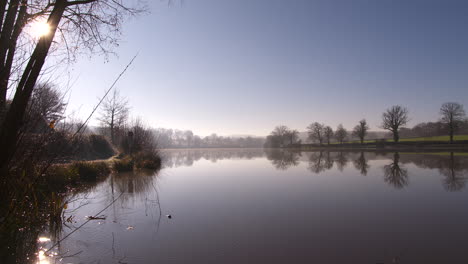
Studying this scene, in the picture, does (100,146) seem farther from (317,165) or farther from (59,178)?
(317,165)

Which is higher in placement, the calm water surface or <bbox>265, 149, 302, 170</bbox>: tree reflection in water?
the calm water surface

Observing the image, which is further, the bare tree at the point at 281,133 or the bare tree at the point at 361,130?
the bare tree at the point at 281,133

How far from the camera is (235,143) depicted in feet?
371

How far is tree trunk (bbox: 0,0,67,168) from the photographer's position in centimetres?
284

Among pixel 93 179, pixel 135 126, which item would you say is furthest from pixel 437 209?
pixel 135 126

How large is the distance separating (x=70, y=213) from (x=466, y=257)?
6700 mm

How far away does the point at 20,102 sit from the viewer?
290 cm

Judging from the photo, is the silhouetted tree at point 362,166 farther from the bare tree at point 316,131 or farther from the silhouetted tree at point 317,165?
the bare tree at point 316,131

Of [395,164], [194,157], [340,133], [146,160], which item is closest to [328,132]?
[340,133]

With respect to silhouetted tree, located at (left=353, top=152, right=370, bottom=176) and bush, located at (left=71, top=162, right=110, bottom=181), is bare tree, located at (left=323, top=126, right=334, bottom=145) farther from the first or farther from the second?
bush, located at (left=71, top=162, right=110, bottom=181)

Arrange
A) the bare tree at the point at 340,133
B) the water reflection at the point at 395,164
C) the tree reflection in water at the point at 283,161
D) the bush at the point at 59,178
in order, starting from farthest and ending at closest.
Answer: the bare tree at the point at 340,133 < the tree reflection in water at the point at 283,161 < the water reflection at the point at 395,164 < the bush at the point at 59,178

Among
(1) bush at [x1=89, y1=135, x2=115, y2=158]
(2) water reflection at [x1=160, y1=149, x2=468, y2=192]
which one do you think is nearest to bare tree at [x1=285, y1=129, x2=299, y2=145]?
(2) water reflection at [x1=160, y1=149, x2=468, y2=192]

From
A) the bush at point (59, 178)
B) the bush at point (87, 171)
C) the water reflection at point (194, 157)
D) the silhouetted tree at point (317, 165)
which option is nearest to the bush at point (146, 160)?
the water reflection at point (194, 157)

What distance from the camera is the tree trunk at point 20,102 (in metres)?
2.84
